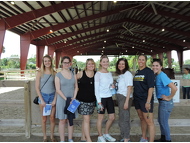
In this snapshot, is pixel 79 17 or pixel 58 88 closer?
pixel 58 88

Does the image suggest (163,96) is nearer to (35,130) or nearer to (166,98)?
(166,98)

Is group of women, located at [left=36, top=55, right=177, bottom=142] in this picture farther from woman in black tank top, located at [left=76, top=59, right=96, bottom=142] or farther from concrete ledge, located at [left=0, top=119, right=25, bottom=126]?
concrete ledge, located at [left=0, top=119, right=25, bottom=126]

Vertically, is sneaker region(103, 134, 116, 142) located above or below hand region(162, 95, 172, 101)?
below

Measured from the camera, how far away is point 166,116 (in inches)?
89.7

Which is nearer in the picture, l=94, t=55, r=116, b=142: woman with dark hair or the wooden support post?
l=94, t=55, r=116, b=142: woman with dark hair

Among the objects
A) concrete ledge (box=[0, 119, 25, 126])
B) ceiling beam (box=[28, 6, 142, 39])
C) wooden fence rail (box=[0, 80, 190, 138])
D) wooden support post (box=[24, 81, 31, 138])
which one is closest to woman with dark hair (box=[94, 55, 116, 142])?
wooden fence rail (box=[0, 80, 190, 138])

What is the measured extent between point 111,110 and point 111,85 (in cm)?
36

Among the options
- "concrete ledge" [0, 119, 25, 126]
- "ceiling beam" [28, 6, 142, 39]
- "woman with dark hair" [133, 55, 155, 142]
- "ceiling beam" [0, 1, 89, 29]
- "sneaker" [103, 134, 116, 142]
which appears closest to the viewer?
"woman with dark hair" [133, 55, 155, 142]

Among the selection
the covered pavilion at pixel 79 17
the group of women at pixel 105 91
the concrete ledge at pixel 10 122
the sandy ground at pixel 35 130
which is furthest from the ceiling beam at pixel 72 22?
the concrete ledge at pixel 10 122

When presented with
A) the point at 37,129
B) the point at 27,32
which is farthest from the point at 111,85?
the point at 27,32

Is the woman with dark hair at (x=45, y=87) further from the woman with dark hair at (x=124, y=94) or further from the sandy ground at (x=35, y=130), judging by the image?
the woman with dark hair at (x=124, y=94)

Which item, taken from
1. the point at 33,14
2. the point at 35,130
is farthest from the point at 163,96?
the point at 33,14

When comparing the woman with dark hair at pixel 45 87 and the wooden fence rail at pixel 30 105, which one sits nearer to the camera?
the woman with dark hair at pixel 45 87

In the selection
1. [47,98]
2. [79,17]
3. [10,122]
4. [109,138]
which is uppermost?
[79,17]
